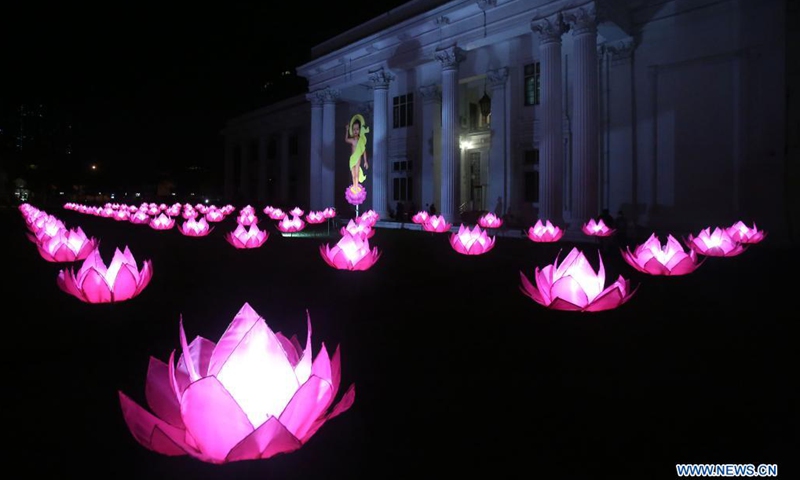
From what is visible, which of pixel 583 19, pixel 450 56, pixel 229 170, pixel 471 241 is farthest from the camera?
pixel 229 170

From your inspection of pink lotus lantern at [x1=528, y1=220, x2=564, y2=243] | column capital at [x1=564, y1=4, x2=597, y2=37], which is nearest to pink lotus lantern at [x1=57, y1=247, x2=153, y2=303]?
pink lotus lantern at [x1=528, y1=220, x2=564, y2=243]

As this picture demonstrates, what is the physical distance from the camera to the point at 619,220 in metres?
11.8

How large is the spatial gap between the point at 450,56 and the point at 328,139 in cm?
1134

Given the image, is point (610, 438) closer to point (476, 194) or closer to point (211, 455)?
point (211, 455)

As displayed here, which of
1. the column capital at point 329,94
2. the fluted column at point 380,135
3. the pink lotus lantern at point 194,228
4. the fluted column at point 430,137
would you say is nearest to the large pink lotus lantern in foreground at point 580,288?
the pink lotus lantern at point 194,228

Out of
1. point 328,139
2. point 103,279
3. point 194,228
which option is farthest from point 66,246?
point 328,139

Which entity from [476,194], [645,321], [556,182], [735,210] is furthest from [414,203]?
[645,321]

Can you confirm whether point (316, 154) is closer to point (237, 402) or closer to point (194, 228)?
point (194, 228)

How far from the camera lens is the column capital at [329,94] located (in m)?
33.3

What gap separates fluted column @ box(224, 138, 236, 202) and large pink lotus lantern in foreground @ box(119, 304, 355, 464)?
57.4 metres

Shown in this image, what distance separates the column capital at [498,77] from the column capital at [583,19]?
7445mm

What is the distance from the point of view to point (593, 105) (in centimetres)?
1936

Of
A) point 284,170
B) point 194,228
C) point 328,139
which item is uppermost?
point 328,139

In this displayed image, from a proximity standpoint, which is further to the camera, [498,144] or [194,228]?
[498,144]
